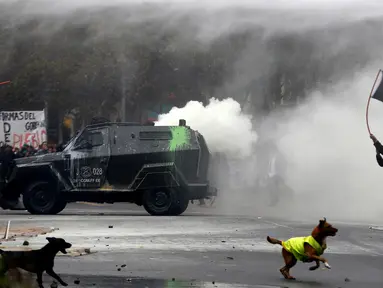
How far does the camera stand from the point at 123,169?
2219 centimetres

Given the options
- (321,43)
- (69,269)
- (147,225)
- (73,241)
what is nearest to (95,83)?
(321,43)

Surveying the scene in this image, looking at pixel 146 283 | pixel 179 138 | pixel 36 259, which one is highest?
pixel 179 138

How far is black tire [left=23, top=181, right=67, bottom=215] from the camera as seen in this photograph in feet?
73.5

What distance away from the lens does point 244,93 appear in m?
35.7

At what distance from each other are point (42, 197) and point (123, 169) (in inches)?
81.0

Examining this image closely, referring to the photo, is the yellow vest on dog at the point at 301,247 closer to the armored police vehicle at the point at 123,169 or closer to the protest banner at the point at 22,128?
the armored police vehicle at the point at 123,169

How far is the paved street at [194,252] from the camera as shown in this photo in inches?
440

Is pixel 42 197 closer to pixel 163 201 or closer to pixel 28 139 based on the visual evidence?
pixel 163 201

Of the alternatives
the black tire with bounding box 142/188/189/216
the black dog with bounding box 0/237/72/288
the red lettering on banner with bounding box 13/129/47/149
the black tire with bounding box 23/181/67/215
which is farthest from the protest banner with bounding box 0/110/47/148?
the black dog with bounding box 0/237/72/288

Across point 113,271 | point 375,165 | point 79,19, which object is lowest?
point 113,271

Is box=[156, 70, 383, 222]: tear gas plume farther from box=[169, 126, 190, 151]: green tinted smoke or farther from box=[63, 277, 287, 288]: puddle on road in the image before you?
box=[63, 277, 287, 288]: puddle on road

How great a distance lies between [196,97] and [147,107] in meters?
5.24

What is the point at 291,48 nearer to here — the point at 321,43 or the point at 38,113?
the point at 321,43

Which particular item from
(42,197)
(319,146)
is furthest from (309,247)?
(319,146)
